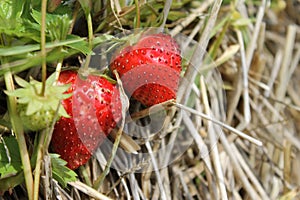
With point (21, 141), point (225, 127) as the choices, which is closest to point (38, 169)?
point (21, 141)

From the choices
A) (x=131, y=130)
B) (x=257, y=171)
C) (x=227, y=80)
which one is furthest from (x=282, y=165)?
(x=131, y=130)

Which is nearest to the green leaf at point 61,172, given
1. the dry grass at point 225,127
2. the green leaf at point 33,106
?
the dry grass at point 225,127

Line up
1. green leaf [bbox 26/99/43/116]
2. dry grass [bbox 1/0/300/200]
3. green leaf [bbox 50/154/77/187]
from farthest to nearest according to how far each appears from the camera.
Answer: dry grass [bbox 1/0/300/200], green leaf [bbox 50/154/77/187], green leaf [bbox 26/99/43/116]

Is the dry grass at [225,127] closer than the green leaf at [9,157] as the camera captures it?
No

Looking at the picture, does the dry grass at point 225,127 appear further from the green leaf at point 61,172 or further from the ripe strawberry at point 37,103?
the ripe strawberry at point 37,103

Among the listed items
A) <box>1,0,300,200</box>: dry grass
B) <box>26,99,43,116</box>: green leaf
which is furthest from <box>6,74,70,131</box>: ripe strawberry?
<box>1,0,300,200</box>: dry grass

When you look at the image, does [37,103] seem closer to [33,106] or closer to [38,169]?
[33,106]

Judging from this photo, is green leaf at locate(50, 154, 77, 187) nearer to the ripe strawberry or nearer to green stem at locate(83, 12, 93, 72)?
the ripe strawberry
